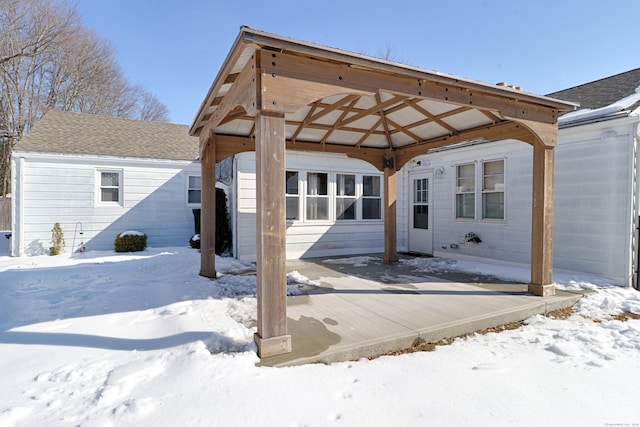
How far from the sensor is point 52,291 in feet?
15.7

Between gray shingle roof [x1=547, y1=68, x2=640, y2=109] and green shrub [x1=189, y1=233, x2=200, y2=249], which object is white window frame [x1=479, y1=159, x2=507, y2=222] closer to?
gray shingle roof [x1=547, y1=68, x2=640, y2=109]

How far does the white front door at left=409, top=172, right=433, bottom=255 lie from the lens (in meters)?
8.77

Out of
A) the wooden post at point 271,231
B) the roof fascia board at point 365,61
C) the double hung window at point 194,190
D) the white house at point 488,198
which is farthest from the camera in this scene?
the double hung window at point 194,190

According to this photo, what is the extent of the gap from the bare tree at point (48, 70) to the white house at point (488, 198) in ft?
45.4

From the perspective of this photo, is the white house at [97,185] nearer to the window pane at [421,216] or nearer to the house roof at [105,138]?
the house roof at [105,138]

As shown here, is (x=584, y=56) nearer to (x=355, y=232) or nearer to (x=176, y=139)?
(x=355, y=232)

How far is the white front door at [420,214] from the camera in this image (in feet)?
28.8

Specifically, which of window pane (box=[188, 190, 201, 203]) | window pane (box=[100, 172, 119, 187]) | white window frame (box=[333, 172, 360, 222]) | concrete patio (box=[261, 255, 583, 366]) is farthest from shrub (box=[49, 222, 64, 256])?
white window frame (box=[333, 172, 360, 222])

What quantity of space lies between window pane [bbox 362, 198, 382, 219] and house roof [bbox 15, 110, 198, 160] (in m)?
5.78

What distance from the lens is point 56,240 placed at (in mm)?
8383

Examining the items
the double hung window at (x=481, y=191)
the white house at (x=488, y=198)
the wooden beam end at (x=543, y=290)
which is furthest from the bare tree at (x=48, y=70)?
the wooden beam end at (x=543, y=290)

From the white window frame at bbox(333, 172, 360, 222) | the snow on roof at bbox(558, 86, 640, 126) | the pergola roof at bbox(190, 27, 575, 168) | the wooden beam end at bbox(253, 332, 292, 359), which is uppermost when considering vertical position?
the snow on roof at bbox(558, 86, 640, 126)

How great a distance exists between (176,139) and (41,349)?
9654 mm

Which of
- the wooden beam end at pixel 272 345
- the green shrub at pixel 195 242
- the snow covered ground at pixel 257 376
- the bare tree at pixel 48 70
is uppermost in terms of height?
the bare tree at pixel 48 70
